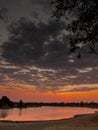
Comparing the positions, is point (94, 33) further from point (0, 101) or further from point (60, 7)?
point (0, 101)

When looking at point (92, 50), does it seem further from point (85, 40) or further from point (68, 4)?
point (68, 4)

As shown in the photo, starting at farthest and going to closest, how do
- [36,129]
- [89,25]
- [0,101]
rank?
[0,101], [36,129], [89,25]

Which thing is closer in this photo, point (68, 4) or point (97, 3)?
point (97, 3)

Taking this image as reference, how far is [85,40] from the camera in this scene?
1321 inches

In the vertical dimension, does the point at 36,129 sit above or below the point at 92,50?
below

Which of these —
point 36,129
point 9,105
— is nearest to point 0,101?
point 9,105

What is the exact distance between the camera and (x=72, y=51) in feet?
113

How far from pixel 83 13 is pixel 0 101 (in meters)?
155

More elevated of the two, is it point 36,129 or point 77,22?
point 77,22

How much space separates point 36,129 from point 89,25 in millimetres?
12507

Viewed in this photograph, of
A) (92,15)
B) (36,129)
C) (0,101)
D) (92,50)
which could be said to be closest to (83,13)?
(92,15)

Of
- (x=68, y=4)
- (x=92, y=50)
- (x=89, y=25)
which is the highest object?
(x=68, y=4)

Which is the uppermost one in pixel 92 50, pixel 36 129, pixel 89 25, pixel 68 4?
pixel 68 4

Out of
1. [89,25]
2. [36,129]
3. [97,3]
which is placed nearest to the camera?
[97,3]
